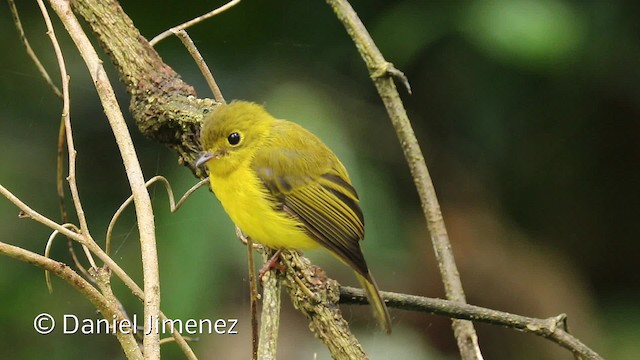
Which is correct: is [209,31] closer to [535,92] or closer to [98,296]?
[535,92]

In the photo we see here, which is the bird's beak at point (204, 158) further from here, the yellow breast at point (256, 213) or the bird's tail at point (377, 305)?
the bird's tail at point (377, 305)

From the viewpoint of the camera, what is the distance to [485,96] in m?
4.52

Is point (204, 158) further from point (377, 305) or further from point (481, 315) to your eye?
point (481, 315)

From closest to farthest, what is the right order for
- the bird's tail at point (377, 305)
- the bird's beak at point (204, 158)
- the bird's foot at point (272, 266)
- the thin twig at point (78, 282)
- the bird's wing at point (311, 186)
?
the thin twig at point (78, 282)
the bird's tail at point (377, 305)
the bird's foot at point (272, 266)
the bird's beak at point (204, 158)
the bird's wing at point (311, 186)

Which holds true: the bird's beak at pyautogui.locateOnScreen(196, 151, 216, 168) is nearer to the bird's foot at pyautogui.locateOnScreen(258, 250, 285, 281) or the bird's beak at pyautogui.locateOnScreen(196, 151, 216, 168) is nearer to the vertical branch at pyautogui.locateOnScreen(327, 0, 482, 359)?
the bird's foot at pyautogui.locateOnScreen(258, 250, 285, 281)

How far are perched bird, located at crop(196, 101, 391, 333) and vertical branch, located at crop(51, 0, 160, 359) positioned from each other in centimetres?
42

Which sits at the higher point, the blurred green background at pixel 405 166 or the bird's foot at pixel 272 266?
the blurred green background at pixel 405 166

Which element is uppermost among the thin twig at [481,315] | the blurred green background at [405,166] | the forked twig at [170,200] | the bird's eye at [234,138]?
the blurred green background at [405,166]

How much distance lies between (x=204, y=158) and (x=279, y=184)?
28 centimetres

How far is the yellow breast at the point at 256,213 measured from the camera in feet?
8.34

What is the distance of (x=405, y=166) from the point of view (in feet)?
15.8

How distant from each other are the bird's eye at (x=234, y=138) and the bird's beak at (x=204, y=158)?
0.09 meters

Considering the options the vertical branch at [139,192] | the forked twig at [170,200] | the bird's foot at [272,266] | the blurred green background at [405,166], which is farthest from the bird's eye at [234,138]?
the blurred green background at [405,166]

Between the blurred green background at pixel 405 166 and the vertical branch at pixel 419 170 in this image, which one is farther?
the blurred green background at pixel 405 166
